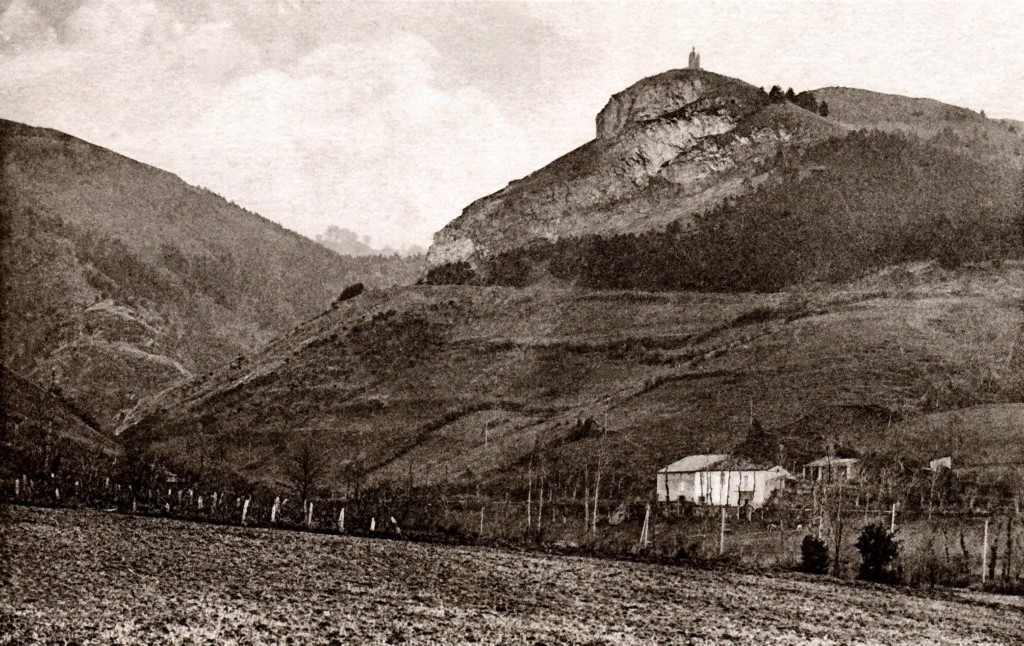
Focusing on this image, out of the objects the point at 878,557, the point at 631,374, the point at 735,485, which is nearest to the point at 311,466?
the point at 631,374

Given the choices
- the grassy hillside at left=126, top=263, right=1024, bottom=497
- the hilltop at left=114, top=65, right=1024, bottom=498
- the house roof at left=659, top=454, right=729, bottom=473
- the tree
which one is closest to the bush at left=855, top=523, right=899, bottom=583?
the hilltop at left=114, top=65, right=1024, bottom=498

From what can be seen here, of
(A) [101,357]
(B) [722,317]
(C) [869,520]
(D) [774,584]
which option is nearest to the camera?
(D) [774,584]

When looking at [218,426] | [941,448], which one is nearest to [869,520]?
[941,448]

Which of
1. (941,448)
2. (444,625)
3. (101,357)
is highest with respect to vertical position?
(101,357)

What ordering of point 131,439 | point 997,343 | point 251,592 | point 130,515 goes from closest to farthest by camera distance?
point 251,592 < point 130,515 < point 997,343 < point 131,439

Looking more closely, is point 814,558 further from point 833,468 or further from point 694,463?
point 694,463

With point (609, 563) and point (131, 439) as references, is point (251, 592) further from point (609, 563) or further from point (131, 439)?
point (131, 439)
